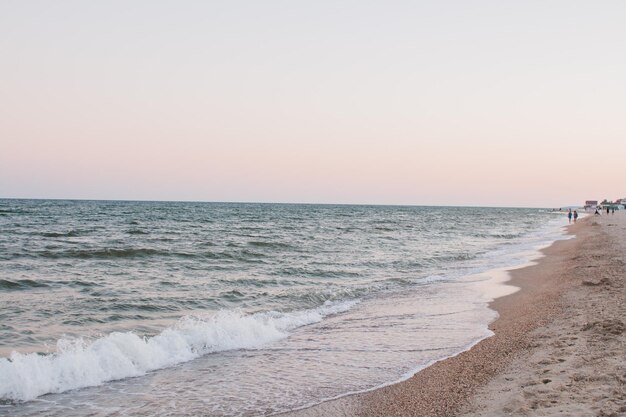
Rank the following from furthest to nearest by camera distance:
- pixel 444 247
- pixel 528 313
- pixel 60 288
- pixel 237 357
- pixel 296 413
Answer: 1. pixel 444 247
2. pixel 60 288
3. pixel 528 313
4. pixel 237 357
5. pixel 296 413

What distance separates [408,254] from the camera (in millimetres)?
28703

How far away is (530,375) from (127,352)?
637 cm

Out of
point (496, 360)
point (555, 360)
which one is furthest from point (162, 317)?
point (555, 360)

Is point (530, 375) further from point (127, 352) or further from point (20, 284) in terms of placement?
point (20, 284)

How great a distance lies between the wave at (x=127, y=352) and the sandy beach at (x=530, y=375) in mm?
3440

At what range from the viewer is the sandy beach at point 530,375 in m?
5.79

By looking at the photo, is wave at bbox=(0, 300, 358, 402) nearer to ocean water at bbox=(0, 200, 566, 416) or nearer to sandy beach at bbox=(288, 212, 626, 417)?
ocean water at bbox=(0, 200, 566, 416)

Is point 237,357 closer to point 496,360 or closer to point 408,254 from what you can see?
point 496,360

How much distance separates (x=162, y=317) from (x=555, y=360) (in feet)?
27.4

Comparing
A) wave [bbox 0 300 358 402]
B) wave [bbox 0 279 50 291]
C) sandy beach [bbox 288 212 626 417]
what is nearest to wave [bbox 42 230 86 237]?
wave [bbox 0 279 50 291]

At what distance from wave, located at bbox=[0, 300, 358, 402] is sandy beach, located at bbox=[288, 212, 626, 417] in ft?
11.3

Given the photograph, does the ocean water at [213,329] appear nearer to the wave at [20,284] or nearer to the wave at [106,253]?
the wave at [20,284]

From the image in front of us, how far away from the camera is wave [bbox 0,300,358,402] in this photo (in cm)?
739

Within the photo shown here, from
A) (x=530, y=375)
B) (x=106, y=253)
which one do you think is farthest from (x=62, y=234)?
(x=530, y=375)
